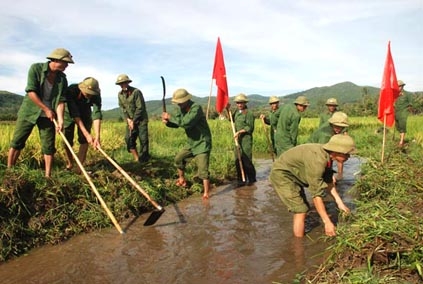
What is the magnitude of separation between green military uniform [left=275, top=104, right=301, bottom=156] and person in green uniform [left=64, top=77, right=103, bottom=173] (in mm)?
3127

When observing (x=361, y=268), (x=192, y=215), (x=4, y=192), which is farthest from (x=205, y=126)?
(x=361, y=268)

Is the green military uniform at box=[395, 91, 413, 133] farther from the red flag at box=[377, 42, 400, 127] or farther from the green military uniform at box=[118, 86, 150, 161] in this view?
the green military uniform at box=[118, 86, 150, 161]

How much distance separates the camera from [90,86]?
5.89 m

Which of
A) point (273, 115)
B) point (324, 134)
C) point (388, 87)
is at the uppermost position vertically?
point (388, 87)

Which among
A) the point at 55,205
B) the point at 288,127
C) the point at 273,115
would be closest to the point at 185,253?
the point at 55,205

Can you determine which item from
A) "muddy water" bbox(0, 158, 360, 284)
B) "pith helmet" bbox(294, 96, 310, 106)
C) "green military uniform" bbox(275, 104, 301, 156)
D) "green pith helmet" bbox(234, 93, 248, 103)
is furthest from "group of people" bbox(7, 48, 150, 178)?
"pith helmet" bbox(294, 96, 310, 106)

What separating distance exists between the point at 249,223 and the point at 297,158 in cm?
135

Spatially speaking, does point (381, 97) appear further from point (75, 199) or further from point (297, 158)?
point (75, 199)

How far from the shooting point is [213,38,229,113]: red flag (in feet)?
25.5

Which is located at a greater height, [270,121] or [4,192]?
[270,121]

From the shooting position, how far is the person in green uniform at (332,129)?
238 inches

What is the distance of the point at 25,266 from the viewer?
391 centimetres

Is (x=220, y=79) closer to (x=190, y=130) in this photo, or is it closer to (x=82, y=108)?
(x=190, y=130)

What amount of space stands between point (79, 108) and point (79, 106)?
0.03 m
